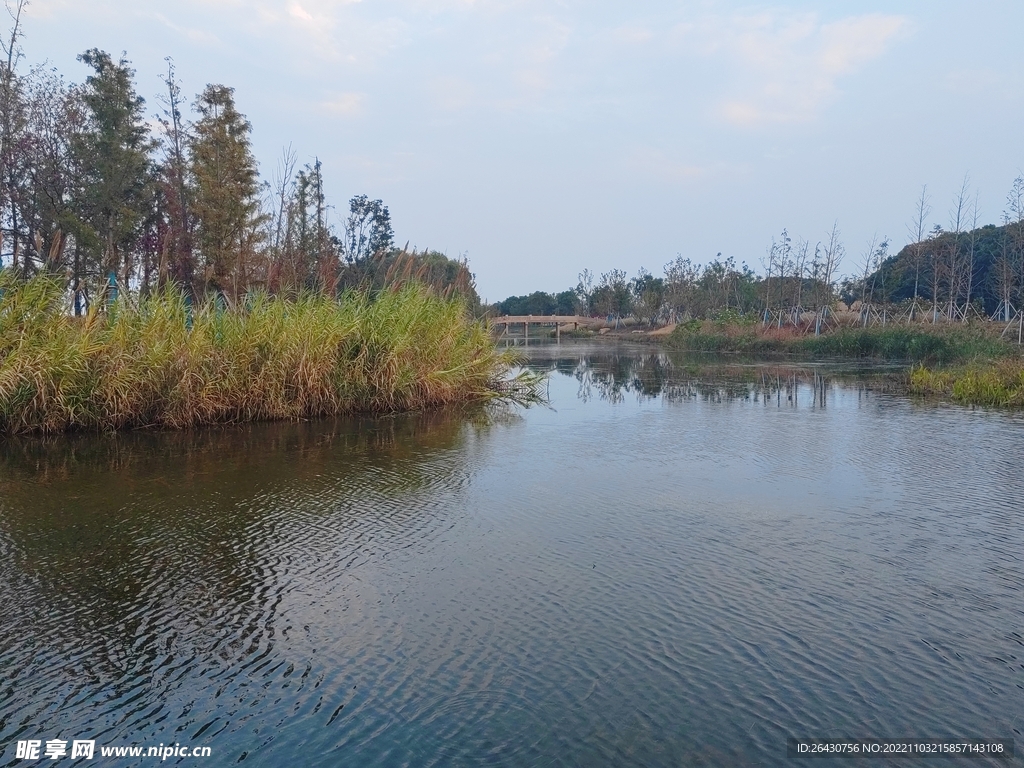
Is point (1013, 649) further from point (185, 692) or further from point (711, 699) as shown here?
point (185, 692)

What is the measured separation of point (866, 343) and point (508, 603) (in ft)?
64.8

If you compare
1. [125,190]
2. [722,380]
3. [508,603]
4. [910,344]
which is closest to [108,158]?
[125,190]

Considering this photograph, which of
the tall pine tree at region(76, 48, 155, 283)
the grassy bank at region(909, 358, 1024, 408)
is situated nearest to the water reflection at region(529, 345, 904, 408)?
the grassy bank at region(909, 358, 1024, 408)

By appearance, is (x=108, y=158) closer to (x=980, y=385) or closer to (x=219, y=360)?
(x=219, y=360)

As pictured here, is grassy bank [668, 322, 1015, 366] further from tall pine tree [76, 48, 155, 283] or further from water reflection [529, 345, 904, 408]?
tall pine tree [76, 48, 155, 283]

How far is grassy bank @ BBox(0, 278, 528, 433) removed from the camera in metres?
6.77

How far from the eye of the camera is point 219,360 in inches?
302

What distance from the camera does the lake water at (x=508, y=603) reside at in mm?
2219

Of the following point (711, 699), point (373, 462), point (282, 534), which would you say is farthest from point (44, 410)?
point (711, 699)

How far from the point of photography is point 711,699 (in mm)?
2350

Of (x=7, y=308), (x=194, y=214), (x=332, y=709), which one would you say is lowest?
(x=332, y=709)

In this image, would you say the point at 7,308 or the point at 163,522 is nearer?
the point at 163,522

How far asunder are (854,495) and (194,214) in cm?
1557

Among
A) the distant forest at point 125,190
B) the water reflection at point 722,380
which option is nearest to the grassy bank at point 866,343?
the water reflection at point 722,380
